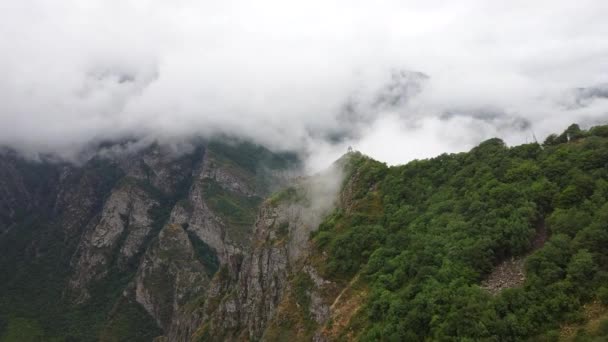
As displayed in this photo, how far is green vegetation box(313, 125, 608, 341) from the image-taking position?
60625 millimetres

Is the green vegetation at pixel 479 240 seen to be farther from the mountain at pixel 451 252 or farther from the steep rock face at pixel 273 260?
the steep rock face at pixel 273 260

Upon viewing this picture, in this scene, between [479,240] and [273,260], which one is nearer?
[479,240]

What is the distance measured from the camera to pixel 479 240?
7569 cm

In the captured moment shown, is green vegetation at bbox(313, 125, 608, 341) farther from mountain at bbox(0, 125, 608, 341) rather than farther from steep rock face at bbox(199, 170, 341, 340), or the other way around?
steep rock face at bbox(199, 170, 341, 340)

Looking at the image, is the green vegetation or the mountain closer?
the green vegetation

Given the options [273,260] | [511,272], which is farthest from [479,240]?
→ [273,260]

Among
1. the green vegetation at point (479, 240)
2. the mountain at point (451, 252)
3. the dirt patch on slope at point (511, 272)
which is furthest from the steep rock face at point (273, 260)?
the dirt patch on slope at point (511, 272)

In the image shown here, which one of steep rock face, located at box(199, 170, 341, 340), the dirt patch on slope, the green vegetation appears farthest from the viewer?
steep rock face, located at box(199, 170, 341, 340)

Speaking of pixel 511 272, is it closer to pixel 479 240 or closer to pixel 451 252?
pixel 479 240

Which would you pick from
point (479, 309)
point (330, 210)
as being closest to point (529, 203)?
point (479, 309)

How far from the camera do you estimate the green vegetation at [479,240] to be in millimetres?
60625

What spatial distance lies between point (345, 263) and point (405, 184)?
84.6ft

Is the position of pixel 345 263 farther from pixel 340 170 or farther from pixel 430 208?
pixel 340 170

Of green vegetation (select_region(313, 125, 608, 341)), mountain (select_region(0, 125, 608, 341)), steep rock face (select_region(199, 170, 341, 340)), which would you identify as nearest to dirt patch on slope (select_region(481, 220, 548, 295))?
Result: mountain (select_region(0, 125, 608, 341))
